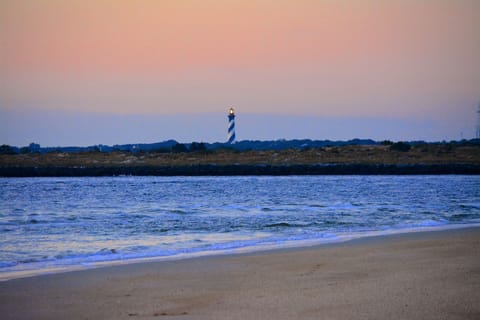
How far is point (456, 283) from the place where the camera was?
8.84 meters

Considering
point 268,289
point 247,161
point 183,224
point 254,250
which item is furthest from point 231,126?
point 268,289

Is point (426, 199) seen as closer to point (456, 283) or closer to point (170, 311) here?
point (456, 283)

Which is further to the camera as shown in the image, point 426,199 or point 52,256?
point 426,199

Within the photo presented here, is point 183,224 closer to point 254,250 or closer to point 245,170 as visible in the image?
point 254,250

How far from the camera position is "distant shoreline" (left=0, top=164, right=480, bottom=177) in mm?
70188

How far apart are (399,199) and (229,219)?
1297 centimetres

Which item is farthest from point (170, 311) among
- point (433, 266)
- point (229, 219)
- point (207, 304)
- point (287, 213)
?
point (287, 213)

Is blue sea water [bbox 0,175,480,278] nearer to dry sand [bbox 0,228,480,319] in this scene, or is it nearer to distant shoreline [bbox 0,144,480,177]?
dry sand [bbox 0,228,480,319]

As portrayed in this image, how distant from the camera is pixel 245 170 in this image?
73812mm

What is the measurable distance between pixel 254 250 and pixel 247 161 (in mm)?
73459

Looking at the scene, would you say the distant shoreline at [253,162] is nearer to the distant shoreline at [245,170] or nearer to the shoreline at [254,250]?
the distant shoreline at [245,170]

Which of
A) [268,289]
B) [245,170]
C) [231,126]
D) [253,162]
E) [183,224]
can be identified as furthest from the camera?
[231,126]

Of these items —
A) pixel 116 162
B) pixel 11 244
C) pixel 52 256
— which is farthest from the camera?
pixel 116 162

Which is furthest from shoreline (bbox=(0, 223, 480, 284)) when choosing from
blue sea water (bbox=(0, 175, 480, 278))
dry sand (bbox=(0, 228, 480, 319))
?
dry sand (bbox=(0, 228, 480, 319))
